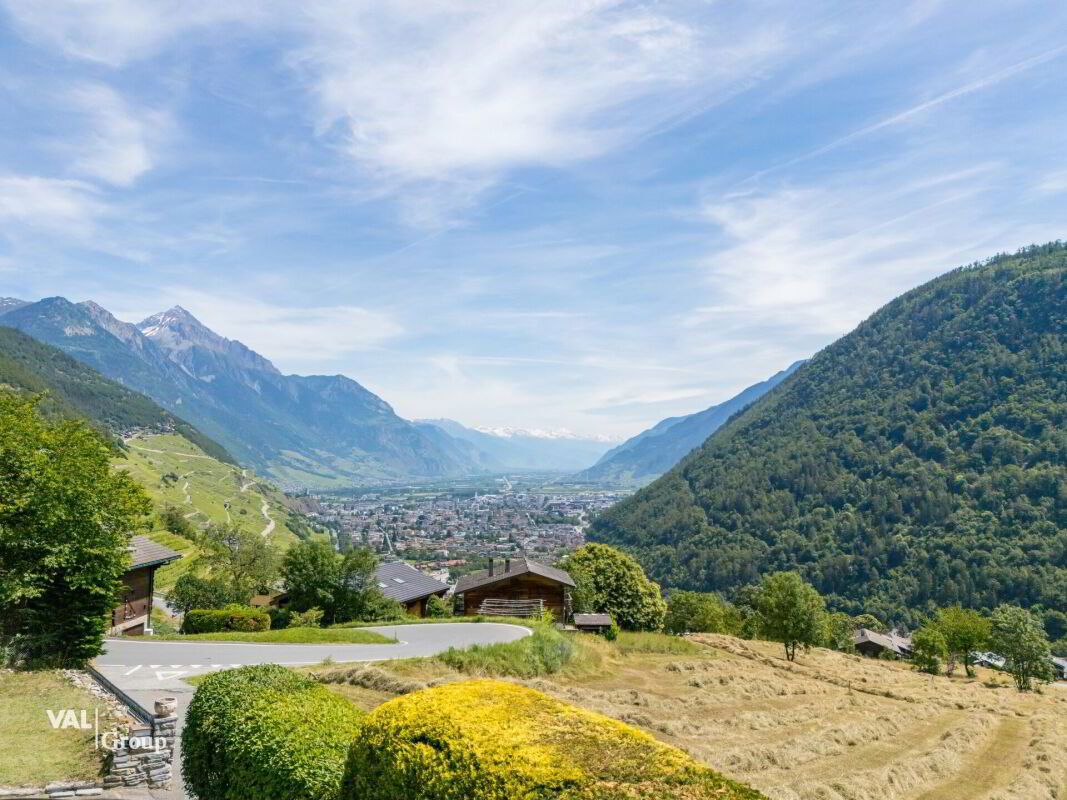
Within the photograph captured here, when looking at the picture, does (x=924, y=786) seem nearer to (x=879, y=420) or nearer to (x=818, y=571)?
(x=818, y=571)

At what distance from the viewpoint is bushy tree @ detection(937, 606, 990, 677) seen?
6091cm

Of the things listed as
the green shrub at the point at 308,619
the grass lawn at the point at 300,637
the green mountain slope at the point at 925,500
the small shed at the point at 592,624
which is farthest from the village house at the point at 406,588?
the green mountain slope at the point at 925,500

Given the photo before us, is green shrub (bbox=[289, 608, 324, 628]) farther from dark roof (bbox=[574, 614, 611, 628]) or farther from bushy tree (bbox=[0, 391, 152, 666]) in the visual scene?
bushy tree (bbox=[0, 391, 152, 666])

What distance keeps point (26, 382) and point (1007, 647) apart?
19430 cm

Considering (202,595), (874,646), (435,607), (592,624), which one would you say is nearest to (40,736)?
(592,624)

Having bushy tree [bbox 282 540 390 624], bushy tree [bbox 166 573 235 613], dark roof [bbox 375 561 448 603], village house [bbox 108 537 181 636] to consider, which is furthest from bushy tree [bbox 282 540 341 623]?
bushy tree [bbox 166 573 235 613]

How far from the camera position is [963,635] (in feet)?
200

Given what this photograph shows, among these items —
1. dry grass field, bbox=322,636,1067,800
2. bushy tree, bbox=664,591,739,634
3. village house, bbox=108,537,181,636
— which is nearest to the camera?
dry grass field, bbox=322,636,1067,800

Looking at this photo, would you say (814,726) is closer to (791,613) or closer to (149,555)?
(791,613)

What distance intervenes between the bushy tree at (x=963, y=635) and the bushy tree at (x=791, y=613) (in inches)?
807

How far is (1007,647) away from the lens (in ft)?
182

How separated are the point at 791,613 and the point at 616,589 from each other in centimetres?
1351

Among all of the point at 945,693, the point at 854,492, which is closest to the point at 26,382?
the point at 945,693

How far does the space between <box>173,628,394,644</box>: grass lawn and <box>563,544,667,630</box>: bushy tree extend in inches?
871
